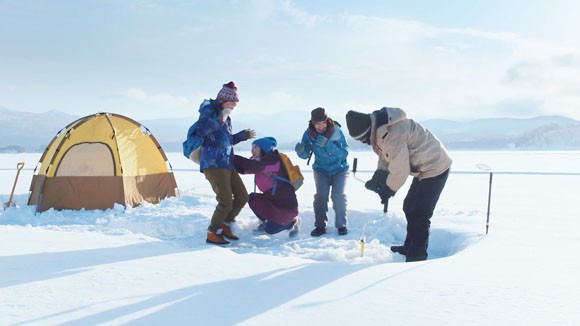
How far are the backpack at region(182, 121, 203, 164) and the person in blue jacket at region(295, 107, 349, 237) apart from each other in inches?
51.7

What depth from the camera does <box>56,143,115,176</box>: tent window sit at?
294 inches

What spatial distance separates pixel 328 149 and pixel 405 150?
72.1 inches

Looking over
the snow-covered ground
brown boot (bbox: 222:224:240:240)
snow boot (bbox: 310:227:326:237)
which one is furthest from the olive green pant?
snow boot (bbox: 310:227:326:237)

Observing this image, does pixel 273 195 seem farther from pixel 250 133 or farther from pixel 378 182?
pixel 378 182

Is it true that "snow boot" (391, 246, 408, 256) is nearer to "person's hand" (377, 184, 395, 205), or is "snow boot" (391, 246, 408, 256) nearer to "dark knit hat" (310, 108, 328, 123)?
"person's hand" (377, 184, 395, 205)

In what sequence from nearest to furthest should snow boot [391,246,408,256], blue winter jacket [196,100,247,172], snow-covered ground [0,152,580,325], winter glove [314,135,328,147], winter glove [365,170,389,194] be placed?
snow-covered ground [0,152,580,325] → winter glove [365,170,389,194] → snow boot [391,246,408,256] → blue winter jacket [196,100,247,172] → winter glove [314,135,328,147]

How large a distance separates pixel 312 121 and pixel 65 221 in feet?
13.6

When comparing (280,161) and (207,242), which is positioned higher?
(280,161)

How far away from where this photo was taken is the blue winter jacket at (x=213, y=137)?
5039mm

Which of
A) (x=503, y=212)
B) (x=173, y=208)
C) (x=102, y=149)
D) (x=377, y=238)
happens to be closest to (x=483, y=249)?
(x=377, y=238)

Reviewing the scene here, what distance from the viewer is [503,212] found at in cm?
751

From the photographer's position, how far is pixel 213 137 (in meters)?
5.07

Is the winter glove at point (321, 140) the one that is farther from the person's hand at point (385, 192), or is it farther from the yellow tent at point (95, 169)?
the yellow tent at point (95, 169)

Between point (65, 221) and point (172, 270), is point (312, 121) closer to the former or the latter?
point (172, 270)
